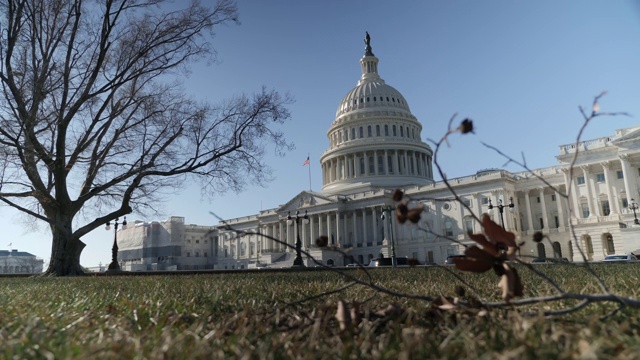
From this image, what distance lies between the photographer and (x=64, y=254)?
72.1 ft

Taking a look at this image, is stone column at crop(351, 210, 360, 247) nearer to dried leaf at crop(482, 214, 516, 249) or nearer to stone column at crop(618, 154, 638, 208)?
stone column at crop(618, 154, 638, 208)

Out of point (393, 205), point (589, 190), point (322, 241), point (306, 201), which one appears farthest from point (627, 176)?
point (322, 241)

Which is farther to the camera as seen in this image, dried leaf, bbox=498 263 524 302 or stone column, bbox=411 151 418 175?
stone column, bbox=411 151 418 175

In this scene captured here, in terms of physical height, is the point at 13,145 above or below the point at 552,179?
below

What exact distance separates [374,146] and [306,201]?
16.6m

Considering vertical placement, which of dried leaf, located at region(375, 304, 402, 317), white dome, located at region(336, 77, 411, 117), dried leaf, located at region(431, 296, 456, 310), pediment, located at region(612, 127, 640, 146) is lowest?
dried leaf, located at region(375, 304, 402, 317)

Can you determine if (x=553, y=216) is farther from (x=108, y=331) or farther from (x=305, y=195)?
(x=108, y=331)

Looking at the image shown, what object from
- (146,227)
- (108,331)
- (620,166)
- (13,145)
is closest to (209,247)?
(146,227)

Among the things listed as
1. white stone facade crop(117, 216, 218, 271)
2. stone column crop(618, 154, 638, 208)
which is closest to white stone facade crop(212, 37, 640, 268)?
stone column crop(618, 154, 638, 208)

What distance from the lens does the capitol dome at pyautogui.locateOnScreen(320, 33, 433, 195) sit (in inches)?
3216

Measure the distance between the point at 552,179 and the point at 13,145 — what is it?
209ft

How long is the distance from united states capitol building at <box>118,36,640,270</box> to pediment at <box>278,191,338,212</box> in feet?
0.73

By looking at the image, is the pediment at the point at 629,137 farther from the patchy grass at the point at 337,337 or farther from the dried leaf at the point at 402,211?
the dried leaf at the point at 402,211

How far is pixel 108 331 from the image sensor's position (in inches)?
86.1
